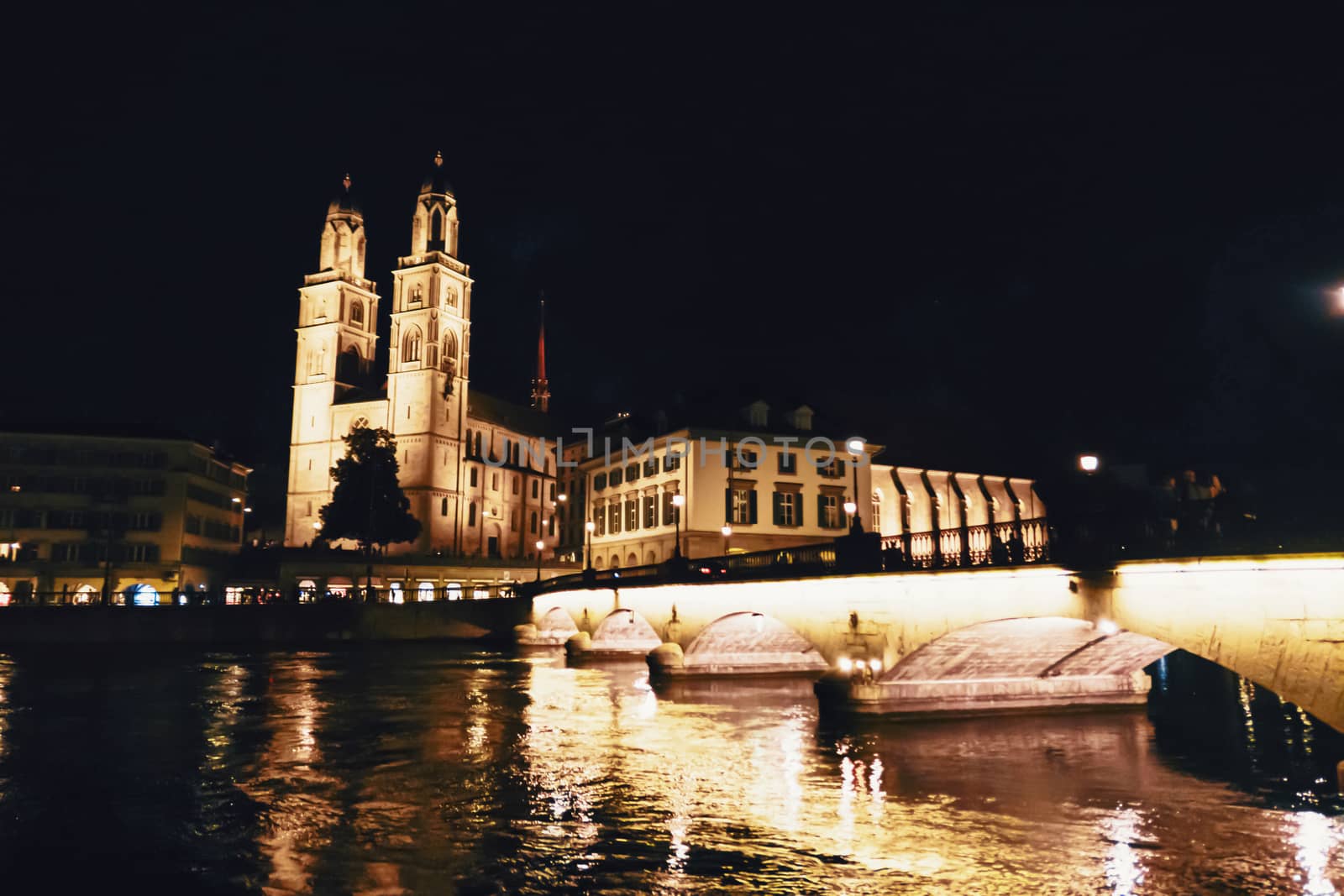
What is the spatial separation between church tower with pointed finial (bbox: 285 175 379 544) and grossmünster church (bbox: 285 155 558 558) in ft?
0.44

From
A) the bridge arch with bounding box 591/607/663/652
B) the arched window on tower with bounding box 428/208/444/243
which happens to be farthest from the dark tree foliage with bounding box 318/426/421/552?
the bridge arch with bounding box 591/607/663/652

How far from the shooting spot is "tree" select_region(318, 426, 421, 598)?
88500 mm

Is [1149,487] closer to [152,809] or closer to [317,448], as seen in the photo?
[152,809]

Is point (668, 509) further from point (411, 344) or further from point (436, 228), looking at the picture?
point (436, 228)

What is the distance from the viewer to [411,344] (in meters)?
110

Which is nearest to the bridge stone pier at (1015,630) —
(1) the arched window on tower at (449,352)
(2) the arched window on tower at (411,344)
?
(1) the arched window on tower at (449,352)

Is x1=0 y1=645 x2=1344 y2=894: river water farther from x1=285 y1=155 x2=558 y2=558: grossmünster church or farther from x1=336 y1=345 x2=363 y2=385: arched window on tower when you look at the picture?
x1=336 y1=345 x2=363 y2=385: arched window on tower

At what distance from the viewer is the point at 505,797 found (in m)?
18.2

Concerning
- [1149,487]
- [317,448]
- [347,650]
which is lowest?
[347,650]

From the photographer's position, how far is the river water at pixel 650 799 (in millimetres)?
13273

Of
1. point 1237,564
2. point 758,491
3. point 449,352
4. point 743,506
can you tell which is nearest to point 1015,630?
point 1237,564

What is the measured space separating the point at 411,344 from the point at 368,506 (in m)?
27.2

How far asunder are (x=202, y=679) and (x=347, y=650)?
71.2ft

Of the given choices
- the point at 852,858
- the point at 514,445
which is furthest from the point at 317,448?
the point at 852,858
